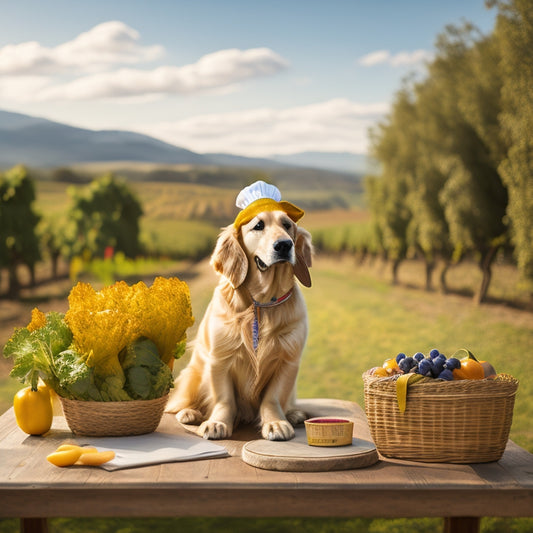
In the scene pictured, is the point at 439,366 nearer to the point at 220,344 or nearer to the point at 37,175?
the point at 220,344

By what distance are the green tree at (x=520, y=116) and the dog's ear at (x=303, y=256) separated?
5511 mm

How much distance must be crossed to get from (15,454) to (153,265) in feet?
30.7

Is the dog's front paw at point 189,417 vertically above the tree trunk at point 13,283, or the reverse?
the dog's front paw at point 189,417

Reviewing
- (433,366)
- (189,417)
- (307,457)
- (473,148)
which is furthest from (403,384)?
(473,148)

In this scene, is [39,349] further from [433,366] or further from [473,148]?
[473,148]

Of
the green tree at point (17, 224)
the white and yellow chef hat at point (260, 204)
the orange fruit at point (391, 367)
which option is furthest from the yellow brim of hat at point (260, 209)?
the green tree at point (17, 224)

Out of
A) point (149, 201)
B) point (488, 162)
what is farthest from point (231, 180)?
point (488, 162)

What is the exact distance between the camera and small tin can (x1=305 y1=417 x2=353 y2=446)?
252cm

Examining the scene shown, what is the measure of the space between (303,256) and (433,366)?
77 centimetres

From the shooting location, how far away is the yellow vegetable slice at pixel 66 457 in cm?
243

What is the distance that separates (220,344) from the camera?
293cm

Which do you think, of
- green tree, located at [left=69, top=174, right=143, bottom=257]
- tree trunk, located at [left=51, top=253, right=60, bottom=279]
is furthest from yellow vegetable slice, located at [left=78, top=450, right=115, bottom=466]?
green tree, located at [left=69, top=174, right=143, bottom=257]

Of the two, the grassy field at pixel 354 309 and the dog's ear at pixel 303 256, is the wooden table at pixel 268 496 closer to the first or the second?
the dog's ear at pixel 303 256

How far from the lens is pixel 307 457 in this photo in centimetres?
237
